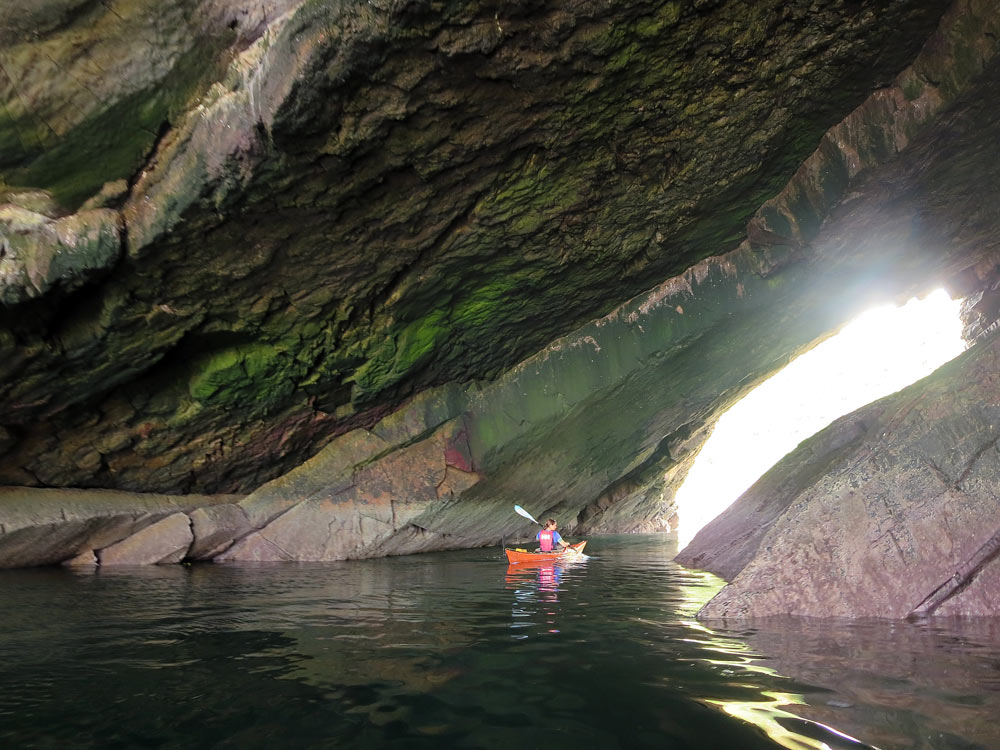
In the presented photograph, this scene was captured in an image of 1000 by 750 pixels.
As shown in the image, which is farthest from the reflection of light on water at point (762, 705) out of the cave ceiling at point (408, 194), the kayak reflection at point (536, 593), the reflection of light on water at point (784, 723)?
the cave ceiling at point (408, 194)

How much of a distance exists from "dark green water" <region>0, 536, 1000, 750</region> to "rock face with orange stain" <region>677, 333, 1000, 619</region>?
1.42ft

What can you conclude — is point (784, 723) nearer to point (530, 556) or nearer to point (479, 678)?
point (479, 678)

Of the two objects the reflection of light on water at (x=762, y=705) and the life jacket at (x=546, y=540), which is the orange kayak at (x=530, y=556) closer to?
the life jacket at (x=546, y=540)

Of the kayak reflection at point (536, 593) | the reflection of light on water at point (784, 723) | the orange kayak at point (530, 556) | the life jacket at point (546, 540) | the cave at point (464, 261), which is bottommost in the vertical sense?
the reflection of light on water at point (784, 723)

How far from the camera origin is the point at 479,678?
14.2ft

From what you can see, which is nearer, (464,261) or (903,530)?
(903,530)

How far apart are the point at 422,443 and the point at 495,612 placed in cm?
869

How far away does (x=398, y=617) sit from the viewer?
22.4 ft

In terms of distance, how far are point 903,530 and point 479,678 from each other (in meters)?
4.35

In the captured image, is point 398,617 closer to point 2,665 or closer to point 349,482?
point 2,665

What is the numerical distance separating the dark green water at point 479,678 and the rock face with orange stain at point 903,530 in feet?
1.42

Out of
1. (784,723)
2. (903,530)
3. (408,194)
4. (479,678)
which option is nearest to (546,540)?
(408,194)

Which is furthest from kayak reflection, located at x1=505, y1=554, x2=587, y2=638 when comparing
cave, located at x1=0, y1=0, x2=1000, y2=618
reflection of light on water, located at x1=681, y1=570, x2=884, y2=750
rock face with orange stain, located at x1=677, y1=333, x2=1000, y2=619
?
cave, located at x1=0, y1=0, x2=1000, y2=618

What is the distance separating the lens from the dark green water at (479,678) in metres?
3.31
